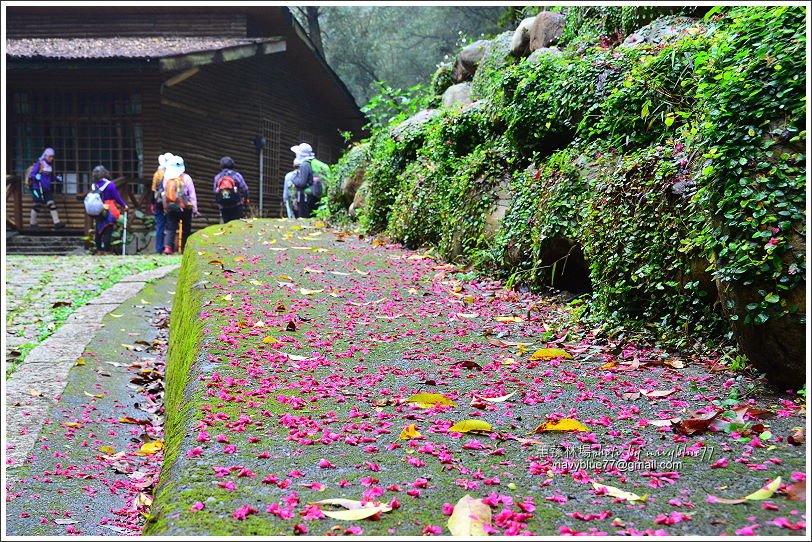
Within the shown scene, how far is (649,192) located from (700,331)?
867 mm

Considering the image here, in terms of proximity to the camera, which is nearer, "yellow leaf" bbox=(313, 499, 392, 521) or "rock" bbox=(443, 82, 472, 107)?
"yellow leaf" bbox=(313, 499, 392, 521)

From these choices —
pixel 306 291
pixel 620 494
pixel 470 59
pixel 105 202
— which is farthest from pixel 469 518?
pixel 105 202

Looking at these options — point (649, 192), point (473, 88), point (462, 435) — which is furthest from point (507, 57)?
point (462, 435)

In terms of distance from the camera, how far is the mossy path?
226cm

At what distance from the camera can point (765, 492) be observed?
2.36 metres

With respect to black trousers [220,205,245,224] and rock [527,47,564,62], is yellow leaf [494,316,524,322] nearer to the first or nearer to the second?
rock [527,47,564,62]

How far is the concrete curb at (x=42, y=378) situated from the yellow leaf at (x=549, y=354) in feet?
9.61

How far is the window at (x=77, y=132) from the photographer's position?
17.2m

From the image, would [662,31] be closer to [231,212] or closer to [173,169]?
[173,169]

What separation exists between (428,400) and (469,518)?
1.22 m

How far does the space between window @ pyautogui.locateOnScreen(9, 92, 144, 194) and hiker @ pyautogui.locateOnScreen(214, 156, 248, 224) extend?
137 inches

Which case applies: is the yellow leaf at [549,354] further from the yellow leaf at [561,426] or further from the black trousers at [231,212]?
the black trousers at [231,212]

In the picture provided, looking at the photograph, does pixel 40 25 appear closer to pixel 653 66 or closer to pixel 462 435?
pixel 653 66

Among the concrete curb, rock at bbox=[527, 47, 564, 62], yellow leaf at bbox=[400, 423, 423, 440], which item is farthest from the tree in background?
yellow leaf at bbox=[400, 423, 423, 440]
